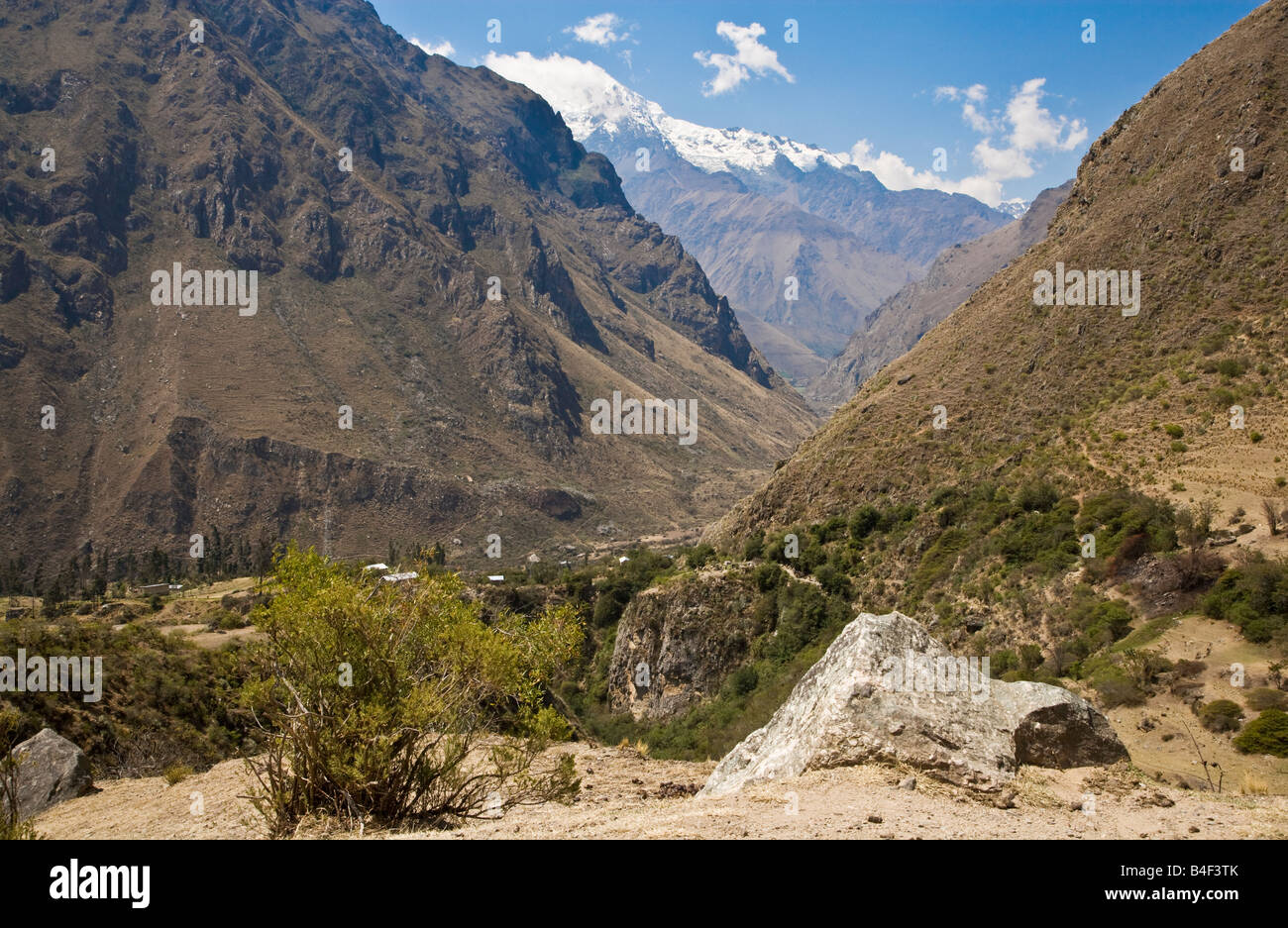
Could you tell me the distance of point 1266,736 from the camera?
690 inches

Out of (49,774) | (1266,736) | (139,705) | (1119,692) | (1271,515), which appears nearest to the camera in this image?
(49,774)

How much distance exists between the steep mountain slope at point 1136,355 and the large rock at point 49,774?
1441 inches

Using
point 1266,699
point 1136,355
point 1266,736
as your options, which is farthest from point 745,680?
point 1136,355

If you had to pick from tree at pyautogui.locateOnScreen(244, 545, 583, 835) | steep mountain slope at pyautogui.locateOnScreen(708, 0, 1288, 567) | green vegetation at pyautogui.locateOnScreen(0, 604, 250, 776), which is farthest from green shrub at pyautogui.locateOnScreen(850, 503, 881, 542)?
tree at pyautogui.locateOnScreen(244, 545, 583, 835)

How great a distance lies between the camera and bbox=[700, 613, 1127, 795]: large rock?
33.8 ft

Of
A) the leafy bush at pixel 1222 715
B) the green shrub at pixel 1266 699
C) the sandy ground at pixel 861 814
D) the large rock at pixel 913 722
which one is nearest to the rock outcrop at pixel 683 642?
the leafy bush at pixel 1222 715

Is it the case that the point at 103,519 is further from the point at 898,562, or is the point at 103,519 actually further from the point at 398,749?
the point at 398,749

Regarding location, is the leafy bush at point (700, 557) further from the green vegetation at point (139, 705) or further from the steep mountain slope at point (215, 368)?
the steep mountain slope at point (215, 368)

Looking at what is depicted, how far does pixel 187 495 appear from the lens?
5089 inches

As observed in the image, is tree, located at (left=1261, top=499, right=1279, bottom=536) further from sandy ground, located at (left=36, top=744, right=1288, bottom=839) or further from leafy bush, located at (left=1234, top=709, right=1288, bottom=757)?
sandy ground, located at (left=36, top=744, right=1288, bottom=839)

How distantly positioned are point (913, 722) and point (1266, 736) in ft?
42.7

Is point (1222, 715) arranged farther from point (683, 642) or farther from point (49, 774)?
point (683, 642)
